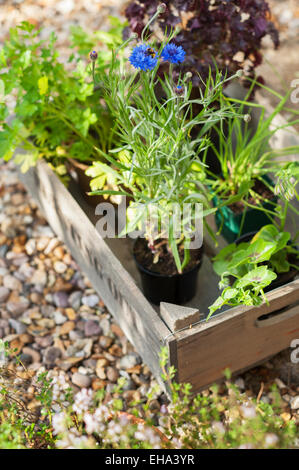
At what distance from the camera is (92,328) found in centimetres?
190

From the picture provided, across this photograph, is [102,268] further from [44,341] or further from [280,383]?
[280,383]

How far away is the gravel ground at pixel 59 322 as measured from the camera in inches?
68.9

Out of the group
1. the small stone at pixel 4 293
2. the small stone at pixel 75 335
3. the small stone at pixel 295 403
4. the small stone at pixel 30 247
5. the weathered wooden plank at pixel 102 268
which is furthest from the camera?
the small stone at pixel 30 247

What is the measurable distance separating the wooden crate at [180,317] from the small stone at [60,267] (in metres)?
0.14

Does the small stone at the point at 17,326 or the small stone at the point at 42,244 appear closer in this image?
the small stone at the point at 17,326

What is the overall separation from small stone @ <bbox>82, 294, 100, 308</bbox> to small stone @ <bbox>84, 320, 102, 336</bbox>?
0.07 meters

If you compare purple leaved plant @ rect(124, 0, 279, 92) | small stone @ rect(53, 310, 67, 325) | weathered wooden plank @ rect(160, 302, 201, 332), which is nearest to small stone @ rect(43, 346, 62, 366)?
small stone @ rect(53, 310, 67, 325)

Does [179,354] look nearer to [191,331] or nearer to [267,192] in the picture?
[191,331]

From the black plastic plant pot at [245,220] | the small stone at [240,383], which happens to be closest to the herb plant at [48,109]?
the black plastic plant pot at [245,220]

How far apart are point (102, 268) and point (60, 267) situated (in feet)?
1.33

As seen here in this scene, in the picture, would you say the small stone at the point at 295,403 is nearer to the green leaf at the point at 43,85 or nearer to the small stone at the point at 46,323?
the small stone at the point at 46,323

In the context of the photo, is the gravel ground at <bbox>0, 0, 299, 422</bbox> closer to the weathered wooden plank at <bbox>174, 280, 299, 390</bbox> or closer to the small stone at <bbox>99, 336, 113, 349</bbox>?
the small stone at <bbox>99, 336, 113, 349</bbox>

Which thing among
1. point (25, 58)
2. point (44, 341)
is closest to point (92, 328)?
point (44, 341)

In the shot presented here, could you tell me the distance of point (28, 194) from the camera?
2352 mm
